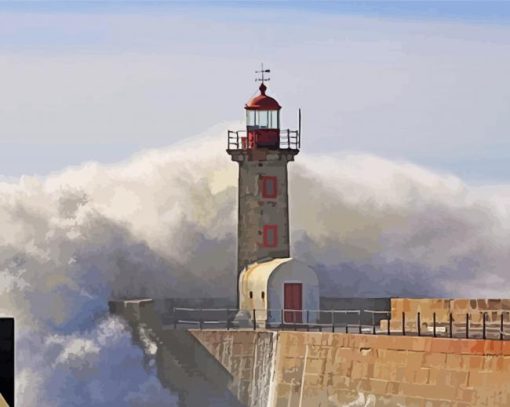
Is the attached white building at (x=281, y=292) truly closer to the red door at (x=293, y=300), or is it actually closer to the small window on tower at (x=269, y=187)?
the red door at (x=293, y=300)

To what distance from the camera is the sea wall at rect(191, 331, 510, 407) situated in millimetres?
21045

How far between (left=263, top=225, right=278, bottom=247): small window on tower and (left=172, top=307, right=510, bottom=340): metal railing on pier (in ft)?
3.84

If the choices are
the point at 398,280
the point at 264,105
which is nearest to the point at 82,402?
the point at 264,105

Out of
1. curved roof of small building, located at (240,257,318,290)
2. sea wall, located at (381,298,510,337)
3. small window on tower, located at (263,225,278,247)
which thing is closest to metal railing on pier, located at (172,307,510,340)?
sea wall, located at (381,298,510,337)

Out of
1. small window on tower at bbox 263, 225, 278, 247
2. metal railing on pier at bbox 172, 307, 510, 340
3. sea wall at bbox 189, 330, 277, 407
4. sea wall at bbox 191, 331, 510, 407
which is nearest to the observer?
sea wall at bbox 191, 331, 510, 407

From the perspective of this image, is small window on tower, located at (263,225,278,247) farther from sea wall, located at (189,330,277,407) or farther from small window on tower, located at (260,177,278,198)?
sea wall, located at (189,330,277,407)

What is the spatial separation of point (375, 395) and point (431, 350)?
1.41 metres

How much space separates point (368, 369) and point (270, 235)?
5745 mm

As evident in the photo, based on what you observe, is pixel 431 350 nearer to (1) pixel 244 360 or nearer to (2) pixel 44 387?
(1) pixel 244 360

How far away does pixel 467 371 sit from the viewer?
21.3m

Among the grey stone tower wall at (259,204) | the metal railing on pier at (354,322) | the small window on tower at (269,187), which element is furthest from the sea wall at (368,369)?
the small window on tower at (269,187)

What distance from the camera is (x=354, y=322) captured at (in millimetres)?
30625

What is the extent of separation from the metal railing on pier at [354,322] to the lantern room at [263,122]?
8.74 feet

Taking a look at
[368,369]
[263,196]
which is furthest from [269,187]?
[368,369]
